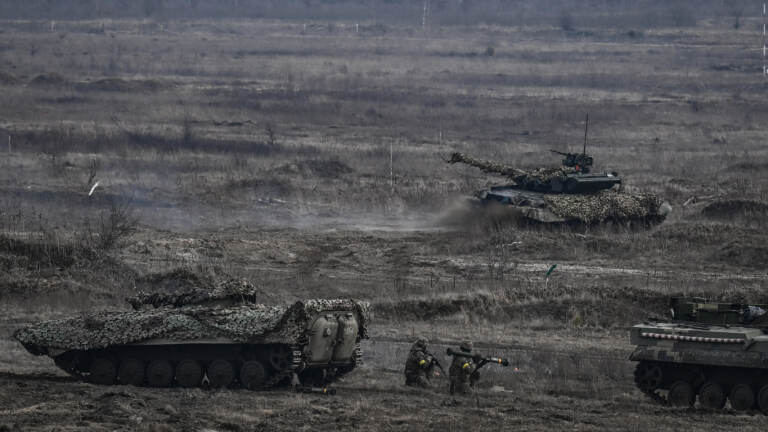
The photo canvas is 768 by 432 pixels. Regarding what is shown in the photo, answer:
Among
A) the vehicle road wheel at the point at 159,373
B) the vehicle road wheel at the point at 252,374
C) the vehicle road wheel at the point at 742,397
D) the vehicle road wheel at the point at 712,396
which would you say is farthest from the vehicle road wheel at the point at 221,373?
the vehicle road wheel at the point at 742,397

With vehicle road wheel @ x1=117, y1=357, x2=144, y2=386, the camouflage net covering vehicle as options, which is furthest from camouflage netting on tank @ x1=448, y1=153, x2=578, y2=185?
vehicle road wheel @ x1=117, y1=357, x2=144, y2=386

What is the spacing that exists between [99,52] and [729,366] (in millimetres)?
88092

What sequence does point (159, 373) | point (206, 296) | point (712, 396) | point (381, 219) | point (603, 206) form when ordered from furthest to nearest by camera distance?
point (381, 219)
point (603, 206)
point (206, 296)
point (159, 373)
point (712, 396)

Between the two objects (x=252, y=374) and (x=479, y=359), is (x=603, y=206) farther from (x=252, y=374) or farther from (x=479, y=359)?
(x=252, y=374)

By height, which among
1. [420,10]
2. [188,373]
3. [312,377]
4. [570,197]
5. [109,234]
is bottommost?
[312,377]

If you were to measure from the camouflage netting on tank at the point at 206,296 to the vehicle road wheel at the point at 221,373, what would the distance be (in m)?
1.12

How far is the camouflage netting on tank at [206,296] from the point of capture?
2092 centimetres

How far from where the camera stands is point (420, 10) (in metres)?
134

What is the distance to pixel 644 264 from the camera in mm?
33500

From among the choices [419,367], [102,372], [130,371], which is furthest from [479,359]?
[102,372]

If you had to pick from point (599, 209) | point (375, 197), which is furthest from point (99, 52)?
point (599, 209)

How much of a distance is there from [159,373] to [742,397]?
8753 mm

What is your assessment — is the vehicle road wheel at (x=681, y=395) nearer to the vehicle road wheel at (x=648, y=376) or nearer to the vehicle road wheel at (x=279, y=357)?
the vehicle road wheel at (x=648, y=376)

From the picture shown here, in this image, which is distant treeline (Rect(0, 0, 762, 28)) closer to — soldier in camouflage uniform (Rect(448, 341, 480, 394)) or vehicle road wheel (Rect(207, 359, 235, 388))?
soldier in camouflage uniform (Rect(448, 341, 480, 394))
